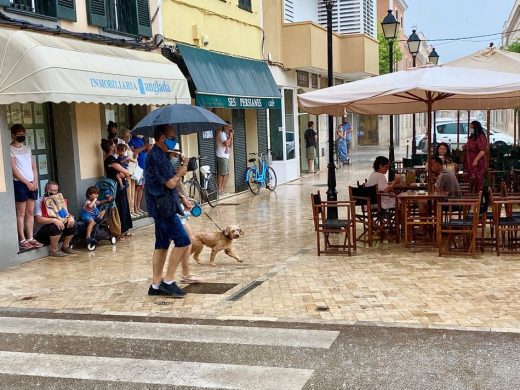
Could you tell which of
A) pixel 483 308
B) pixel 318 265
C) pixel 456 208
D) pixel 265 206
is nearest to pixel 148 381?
pixel 483 308

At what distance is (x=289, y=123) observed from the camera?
21031 millimetres

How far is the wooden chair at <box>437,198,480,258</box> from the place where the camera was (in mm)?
8484

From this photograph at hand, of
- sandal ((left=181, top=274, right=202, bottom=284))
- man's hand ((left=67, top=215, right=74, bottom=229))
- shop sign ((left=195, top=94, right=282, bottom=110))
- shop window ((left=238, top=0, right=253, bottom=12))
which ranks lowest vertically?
sandal ((left=181, top=274, right=202, bottom=284))

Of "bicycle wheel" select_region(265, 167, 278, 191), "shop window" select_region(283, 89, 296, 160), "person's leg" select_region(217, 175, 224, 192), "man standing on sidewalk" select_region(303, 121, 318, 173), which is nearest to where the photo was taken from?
"person's leg" select_region(217, 175, 224, 192)

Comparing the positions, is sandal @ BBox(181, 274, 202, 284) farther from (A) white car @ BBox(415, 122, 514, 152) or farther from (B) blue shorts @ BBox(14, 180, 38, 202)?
(A) white car @ BBox(415, 122, 514, 152)

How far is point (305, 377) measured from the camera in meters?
4.77

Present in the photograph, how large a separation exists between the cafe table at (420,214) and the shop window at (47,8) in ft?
19.5

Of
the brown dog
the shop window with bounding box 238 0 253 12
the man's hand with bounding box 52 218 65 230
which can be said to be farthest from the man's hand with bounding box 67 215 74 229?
the shop window with bounding box 238 0 253 12

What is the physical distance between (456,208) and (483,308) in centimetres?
357

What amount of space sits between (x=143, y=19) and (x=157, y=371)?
29.8 ft

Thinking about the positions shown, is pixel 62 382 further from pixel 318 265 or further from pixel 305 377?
pixel 318 265

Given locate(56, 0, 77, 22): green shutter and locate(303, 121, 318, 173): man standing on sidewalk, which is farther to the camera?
locate(303, 121, 318, 173): man standing on sidewalk

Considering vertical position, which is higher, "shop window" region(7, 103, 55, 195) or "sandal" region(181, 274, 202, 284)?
"shop window" region(7, 103, 55, 195)

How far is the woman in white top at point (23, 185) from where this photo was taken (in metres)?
9.22
